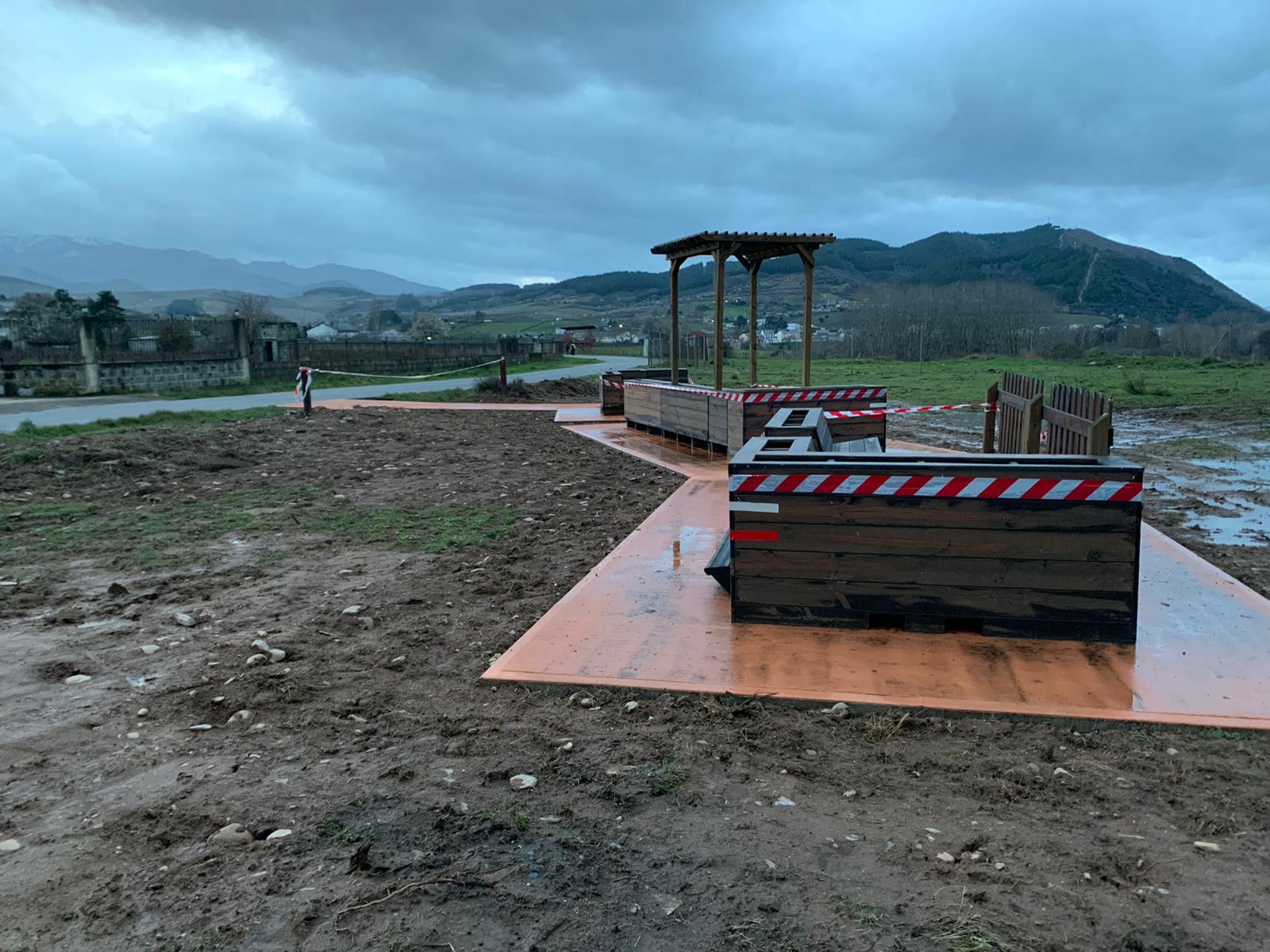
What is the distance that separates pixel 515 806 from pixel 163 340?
90.1ft

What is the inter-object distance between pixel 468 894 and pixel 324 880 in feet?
1.57

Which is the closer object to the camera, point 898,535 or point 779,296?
point 898,535

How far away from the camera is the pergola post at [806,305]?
12.8 m

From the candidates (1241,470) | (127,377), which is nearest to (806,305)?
(1241,470)

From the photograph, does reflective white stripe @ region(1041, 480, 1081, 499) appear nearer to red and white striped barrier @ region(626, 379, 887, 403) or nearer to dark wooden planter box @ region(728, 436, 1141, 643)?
dark wooden planter box @ region(728, 436, 1141, 643)

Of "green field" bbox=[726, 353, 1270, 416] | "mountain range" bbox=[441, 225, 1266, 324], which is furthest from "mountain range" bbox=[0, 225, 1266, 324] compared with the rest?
→ "green field" bbox=[726, 353, 1270, 416]

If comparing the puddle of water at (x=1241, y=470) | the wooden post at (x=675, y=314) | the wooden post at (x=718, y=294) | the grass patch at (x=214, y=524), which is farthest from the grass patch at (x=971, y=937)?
the wooden post at (x=675, y=314)

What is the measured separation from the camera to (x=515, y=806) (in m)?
3.24

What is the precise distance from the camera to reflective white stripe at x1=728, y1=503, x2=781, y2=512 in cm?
504

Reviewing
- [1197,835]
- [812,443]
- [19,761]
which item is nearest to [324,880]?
[19,761]

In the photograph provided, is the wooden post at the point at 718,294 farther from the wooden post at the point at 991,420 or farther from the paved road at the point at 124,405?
the paved road at the point at 124,405

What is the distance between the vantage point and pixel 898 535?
4895 millimetres

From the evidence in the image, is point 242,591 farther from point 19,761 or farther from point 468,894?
point 468,894

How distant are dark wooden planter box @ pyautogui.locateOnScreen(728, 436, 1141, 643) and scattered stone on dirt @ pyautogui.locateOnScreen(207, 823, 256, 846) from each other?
2980 mm
